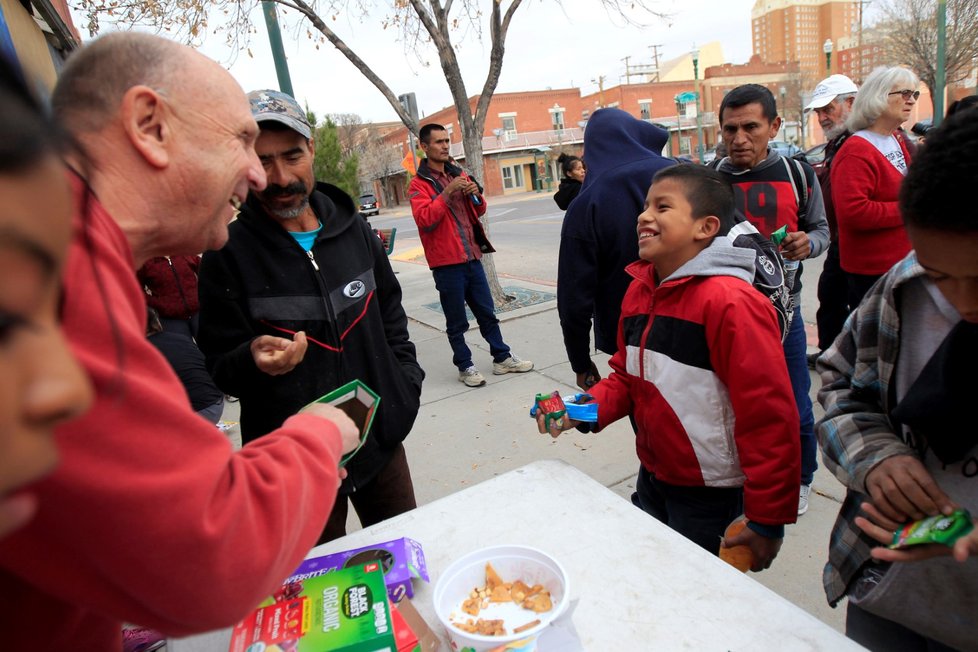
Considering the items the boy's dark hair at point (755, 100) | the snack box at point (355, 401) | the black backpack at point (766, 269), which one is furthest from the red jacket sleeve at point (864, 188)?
the snack box at point (355, 401)

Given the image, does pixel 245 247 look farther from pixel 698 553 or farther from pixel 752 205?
pixel 752 205

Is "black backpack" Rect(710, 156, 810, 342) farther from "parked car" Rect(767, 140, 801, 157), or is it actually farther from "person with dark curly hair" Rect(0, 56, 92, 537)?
"person with dark curly hair" Rect(0, 56, 92, 537)

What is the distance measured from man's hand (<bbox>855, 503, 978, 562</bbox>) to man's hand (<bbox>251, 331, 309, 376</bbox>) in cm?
137

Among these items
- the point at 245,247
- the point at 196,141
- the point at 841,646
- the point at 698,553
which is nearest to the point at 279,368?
the point at 245,247

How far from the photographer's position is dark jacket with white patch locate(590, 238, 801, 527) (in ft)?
5.31

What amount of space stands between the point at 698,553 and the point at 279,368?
116 cm

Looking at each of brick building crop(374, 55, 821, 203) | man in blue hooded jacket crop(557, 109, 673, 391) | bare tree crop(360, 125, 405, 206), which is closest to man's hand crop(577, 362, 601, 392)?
man in blue hooded jacket crop(557, 109, 673, 391)

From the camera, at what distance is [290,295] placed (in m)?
1.81

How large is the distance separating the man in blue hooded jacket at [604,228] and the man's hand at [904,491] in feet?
5.08

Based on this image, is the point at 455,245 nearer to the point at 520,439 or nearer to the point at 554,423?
the point at 520,439

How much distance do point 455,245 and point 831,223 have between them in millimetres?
2874

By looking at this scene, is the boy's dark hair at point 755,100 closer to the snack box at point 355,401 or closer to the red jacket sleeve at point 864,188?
the red jacket sleeve at point 864,188

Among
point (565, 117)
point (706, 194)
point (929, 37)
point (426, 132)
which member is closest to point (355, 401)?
point (706, 194)

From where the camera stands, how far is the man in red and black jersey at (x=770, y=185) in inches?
113
